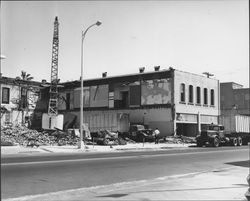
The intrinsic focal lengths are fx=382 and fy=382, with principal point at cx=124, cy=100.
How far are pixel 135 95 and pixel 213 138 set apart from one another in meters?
17.0

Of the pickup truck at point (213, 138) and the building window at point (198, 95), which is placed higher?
the building window at point (198, 95)

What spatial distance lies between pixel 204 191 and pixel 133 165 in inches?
274

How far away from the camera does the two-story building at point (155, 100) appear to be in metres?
47.8

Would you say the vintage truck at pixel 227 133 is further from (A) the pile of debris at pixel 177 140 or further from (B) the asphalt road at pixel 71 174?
(B) the asphalt road at pixel 71 174

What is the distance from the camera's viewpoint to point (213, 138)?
36375 mm

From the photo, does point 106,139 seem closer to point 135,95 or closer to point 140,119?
point 140,119

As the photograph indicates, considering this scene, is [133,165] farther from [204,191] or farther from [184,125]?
[184,125]

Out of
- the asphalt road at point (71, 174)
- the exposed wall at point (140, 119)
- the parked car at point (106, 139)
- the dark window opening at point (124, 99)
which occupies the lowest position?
the asphalt road at point (71, 174)

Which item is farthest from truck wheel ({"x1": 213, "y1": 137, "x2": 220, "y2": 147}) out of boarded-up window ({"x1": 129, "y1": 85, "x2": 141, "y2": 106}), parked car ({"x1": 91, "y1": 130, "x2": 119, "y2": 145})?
boarded-up window ({"x1": 129, "y1": 85, "x2": 141, "y2": 106})

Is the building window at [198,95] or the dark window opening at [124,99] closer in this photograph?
the building window at [198,95]

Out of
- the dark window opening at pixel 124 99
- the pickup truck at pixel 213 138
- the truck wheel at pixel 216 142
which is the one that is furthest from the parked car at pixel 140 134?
the dark window opening at pixel 124 99

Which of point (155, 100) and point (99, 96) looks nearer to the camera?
point (155, 100)

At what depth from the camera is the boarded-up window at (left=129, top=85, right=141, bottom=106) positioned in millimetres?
50750

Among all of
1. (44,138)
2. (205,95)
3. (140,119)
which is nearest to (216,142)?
(140,119)
